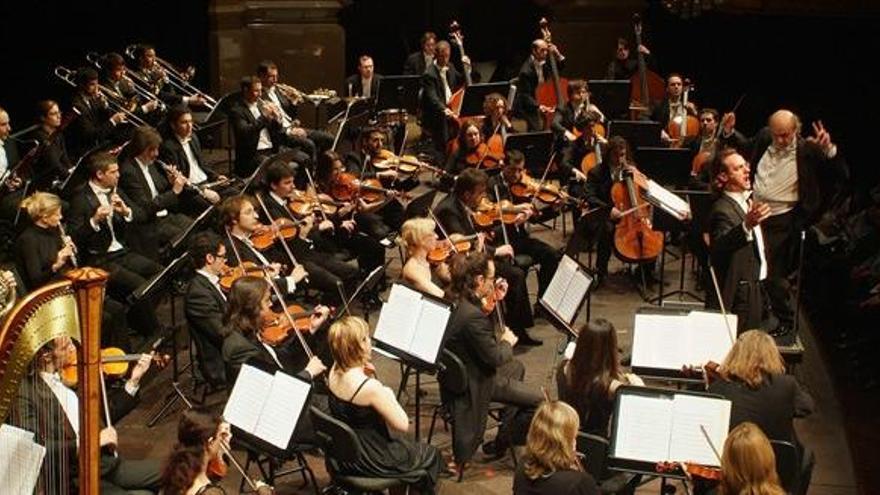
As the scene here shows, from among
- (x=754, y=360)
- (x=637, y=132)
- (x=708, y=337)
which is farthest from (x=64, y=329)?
(x=637, y=132)

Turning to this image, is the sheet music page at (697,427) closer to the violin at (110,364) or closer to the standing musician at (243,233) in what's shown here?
the violin at (110,364)

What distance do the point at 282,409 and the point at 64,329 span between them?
253 cm

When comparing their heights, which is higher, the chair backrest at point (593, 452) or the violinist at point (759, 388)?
the violinist at point (759, 388)

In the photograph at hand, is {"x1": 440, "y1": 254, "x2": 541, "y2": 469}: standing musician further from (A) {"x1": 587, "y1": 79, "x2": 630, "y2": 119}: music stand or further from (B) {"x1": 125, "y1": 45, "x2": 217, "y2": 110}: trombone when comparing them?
(B) {"x1": 125, "y1": 45, "x2": 217, "y2": 110}: trombone

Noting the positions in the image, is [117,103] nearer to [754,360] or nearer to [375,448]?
[375,448]

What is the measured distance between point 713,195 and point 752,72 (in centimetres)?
588

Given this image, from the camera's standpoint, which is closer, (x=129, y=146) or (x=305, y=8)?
(x=129, y=146)

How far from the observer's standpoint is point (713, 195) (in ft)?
29.3

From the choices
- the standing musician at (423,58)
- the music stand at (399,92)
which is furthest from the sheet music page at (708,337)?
the standing musician at (423,58)

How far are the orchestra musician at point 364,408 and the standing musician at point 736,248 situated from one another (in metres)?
2.93

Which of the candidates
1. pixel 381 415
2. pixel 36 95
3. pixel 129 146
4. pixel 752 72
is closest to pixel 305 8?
pixel 36 95

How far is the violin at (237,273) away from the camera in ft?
27.6

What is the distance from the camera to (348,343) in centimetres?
666

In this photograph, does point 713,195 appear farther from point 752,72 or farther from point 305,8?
point 305,8
